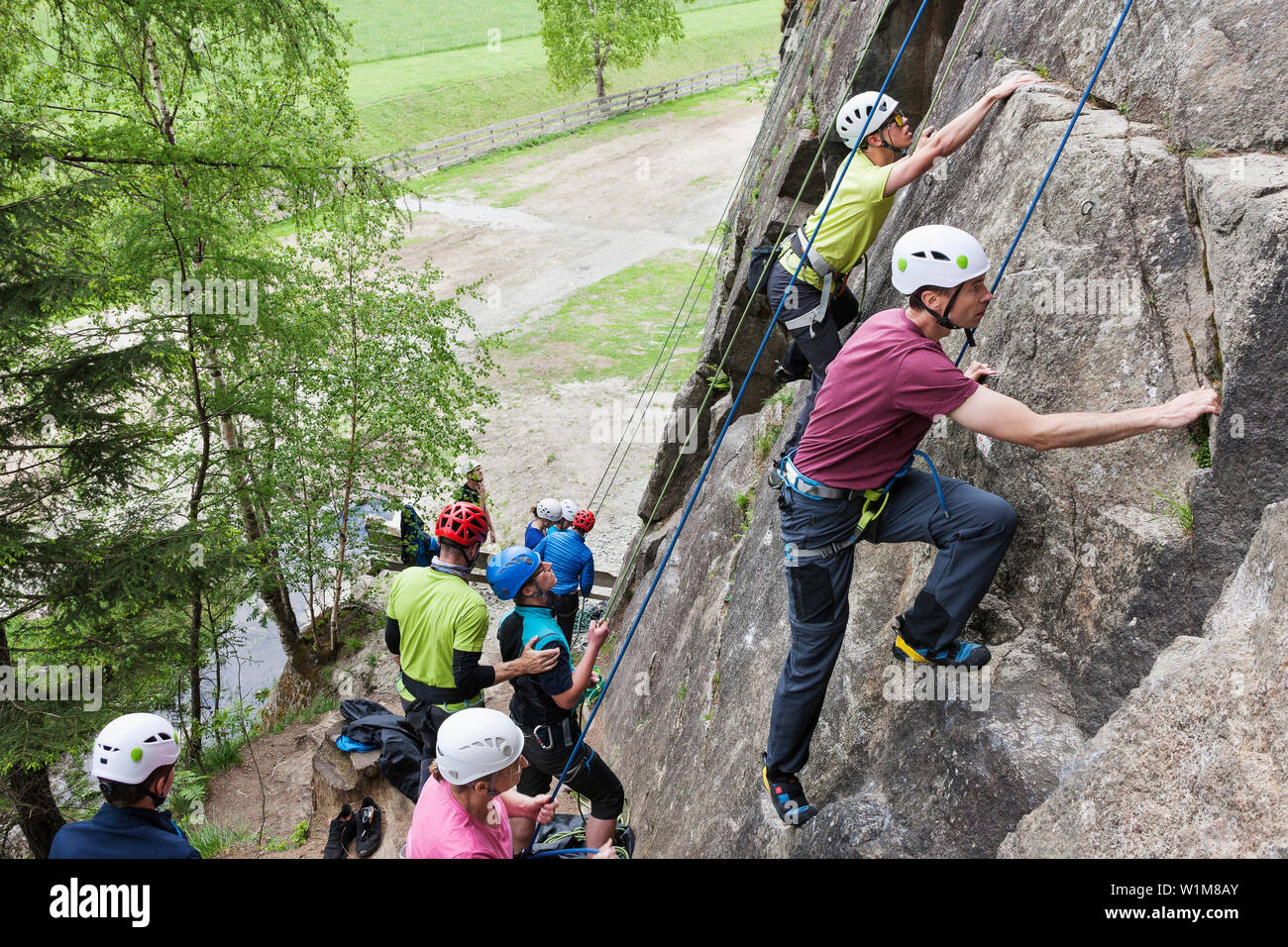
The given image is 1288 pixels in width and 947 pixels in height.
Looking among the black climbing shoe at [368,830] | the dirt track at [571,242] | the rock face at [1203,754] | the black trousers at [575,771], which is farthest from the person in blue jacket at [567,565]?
the dirt track at [571,242]

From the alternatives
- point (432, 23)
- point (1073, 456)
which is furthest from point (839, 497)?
point (432, 23)

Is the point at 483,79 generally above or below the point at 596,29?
below

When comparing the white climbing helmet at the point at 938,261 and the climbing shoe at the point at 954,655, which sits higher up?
the white climbing helmet at the point at 938,261

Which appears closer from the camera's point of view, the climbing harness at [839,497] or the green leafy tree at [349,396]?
the climbing harness at [839,497]

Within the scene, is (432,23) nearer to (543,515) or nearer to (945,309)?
(543,515)

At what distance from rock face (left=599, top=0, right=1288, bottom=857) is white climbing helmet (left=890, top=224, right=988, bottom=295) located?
983 mm

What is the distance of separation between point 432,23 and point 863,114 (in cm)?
7460

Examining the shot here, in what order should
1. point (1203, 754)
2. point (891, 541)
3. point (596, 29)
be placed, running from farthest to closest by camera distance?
1. point (596, 29)
2. point (891, 541)
3. point (1203, 754)

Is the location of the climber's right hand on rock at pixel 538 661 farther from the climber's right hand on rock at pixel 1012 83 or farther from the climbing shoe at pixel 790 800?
the climber's right hand on rock at pixel 1012 83

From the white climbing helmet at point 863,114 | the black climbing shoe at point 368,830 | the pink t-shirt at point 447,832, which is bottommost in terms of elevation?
the black climbing shoe at point 368,830

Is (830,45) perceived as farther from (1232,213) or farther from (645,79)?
(645,79)

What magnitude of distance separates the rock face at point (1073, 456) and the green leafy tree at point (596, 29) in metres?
44.3

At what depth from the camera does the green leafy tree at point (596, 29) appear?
4669 cm

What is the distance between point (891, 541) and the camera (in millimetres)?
4773
